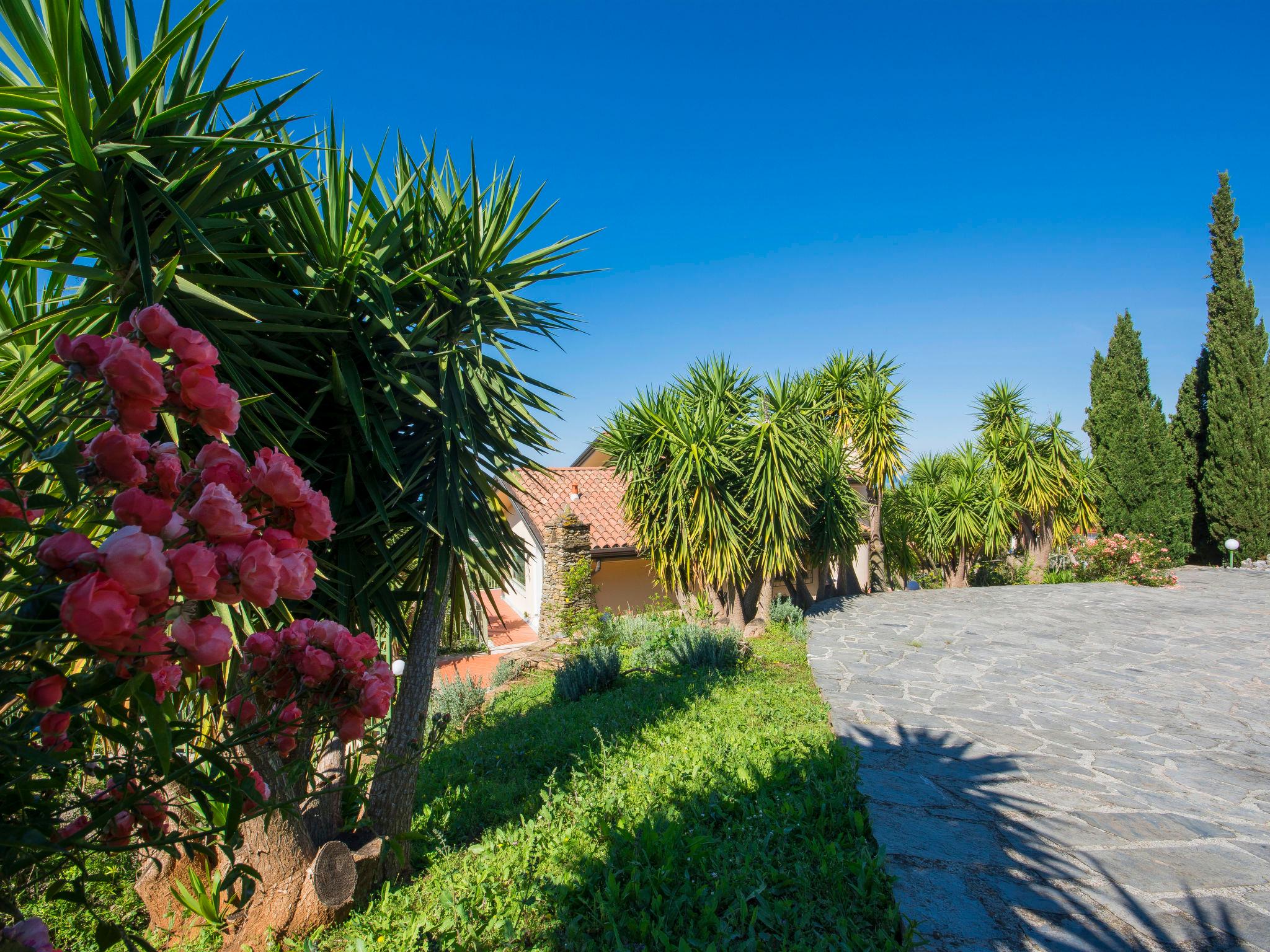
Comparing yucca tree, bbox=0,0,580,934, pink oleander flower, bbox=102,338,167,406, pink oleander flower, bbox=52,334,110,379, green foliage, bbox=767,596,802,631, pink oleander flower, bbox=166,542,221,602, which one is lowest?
green foliage, bbox=767,596,802,631

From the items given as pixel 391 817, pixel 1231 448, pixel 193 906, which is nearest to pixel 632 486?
pixel 391 817

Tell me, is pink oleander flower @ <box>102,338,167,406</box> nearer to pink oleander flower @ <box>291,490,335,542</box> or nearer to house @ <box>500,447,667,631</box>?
pink oleander flower @ <box>291,490,335,542</box>

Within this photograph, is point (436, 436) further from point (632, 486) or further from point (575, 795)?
point (632, 486)

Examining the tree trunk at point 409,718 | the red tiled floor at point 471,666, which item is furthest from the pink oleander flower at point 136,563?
the red tiled floor at point 471,666

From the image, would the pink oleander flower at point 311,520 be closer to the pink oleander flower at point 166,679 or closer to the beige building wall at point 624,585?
the pink oleander flower at point 166,679

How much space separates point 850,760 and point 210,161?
16.3 ft

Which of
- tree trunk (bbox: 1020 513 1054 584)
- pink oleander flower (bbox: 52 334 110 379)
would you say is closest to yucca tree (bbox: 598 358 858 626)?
tree trunk (bbox: 1020 513 1054 584)

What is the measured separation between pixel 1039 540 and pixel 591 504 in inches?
481

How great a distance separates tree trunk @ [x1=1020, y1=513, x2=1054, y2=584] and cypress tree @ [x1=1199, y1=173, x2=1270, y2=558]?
19.0 feet

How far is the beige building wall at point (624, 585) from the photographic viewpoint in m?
16.6

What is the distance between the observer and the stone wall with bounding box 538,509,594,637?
14328mm

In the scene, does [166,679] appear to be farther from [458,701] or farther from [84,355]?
[458,701]

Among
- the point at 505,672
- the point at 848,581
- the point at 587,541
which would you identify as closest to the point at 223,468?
the point at 505,672

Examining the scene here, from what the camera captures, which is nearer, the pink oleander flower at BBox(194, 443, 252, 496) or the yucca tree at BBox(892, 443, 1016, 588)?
the pink oleander flower at BBox(194, 443, 252, 496)
